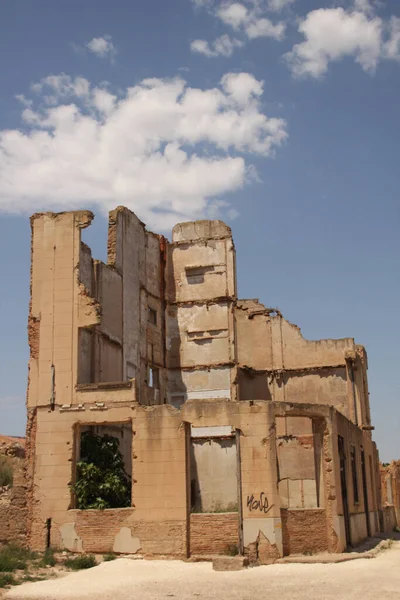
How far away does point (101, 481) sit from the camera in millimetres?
21125

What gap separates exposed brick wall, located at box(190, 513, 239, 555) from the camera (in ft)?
63.9

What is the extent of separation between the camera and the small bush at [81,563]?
1852 centimetres

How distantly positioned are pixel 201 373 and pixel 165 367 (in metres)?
1.53

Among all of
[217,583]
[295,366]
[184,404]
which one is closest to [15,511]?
[184,404]

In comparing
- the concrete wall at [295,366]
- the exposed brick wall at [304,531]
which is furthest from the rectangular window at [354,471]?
the exposed brick wall at [304,531]

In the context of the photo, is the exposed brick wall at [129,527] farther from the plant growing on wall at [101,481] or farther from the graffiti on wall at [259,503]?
the graffiti on wall at [259,503]

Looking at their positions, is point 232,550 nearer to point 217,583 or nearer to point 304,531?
point 304,531

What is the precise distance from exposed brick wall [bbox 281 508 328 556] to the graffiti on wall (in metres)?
0.55

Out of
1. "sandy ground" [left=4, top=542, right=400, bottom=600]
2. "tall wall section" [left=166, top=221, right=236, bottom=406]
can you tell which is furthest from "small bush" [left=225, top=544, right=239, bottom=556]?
"tall wall section" [left=166, top=221, right=236, bottom=406]

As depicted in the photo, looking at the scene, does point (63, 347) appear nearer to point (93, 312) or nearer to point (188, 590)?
point (93, 312)

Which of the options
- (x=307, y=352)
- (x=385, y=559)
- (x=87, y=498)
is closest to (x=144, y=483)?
(x=87, y=498)

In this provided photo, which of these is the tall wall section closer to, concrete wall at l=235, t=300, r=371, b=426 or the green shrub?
concrete wall at l=235, t=300, r=371, b=426

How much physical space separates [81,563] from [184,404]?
500 centimetres

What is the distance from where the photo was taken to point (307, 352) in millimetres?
31266
